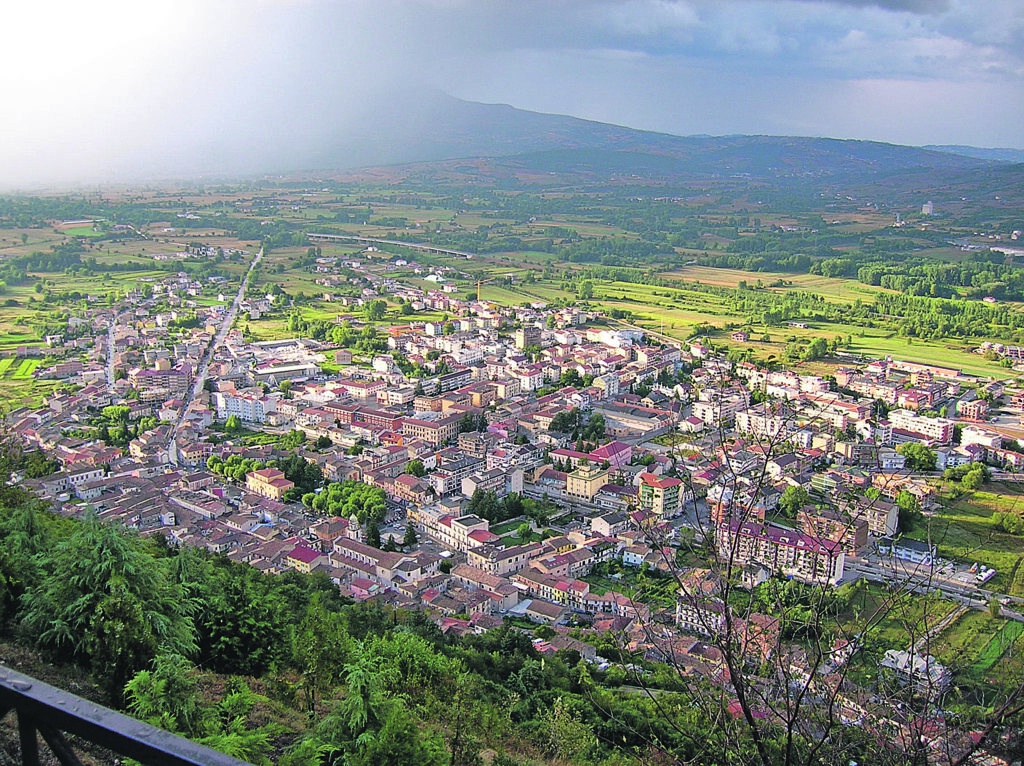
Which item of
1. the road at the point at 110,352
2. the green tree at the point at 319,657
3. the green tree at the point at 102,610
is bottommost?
the road at the point at 110,352

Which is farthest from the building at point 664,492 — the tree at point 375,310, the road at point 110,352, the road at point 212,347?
the tree at point 375,310

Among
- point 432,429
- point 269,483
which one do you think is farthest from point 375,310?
point 269,483

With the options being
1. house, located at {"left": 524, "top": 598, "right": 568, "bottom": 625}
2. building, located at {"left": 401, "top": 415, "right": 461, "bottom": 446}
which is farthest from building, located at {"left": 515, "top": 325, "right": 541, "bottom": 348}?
house, located at {"left": 524, "top": 598, "right": 568, "bottom": 625}

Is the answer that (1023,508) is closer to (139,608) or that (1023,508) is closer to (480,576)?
(480,576)

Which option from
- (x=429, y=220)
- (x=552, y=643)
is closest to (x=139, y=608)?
(x=552, y=643)

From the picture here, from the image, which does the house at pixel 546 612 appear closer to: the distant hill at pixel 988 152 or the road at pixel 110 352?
the road at pixel 110 352
